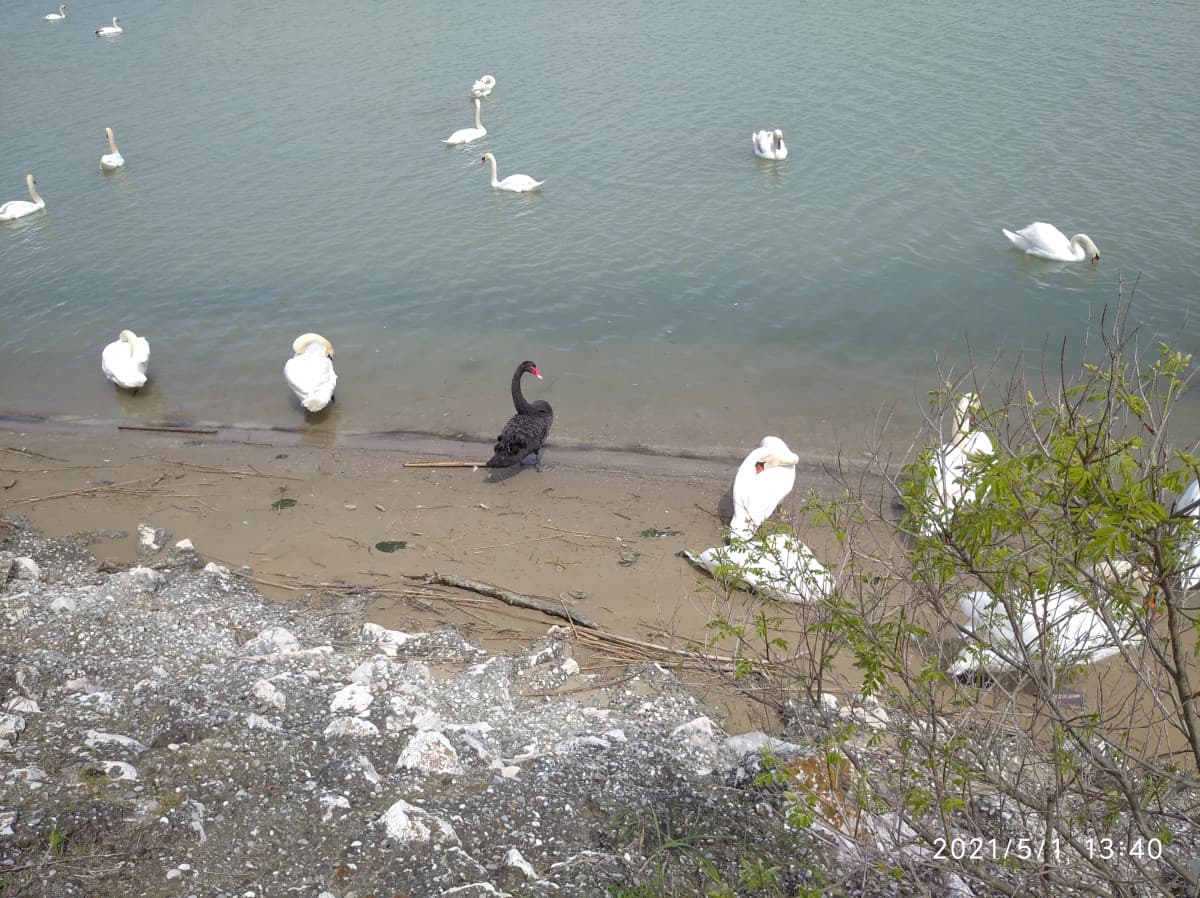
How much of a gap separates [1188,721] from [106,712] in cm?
457

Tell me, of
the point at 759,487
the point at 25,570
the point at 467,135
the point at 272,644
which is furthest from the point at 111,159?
the point at 759,487

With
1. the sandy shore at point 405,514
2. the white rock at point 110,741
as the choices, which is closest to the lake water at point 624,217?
the sandy shore at point 405,514

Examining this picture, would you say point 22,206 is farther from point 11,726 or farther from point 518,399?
point 11,726

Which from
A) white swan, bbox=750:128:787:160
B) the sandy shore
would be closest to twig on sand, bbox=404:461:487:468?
the sandy shore

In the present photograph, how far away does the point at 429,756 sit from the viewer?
4.54 meters

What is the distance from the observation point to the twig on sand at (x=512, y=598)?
259 inches

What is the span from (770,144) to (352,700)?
38.7 feet

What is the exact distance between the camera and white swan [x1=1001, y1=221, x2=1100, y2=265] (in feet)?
38.0

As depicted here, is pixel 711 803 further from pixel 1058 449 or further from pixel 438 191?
pixel 438 191

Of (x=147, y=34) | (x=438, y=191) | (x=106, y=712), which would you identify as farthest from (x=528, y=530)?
(x=147, y=34)

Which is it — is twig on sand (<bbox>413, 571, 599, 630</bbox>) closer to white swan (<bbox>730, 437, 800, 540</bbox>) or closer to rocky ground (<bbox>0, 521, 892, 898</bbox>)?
rocky ground (<bbox>0, 521, 892, 898</bbox>)

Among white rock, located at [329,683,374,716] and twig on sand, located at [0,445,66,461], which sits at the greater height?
white rock, located at [329,683,374,716]

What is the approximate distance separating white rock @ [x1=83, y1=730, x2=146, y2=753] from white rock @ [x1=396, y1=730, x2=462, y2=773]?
119cm
